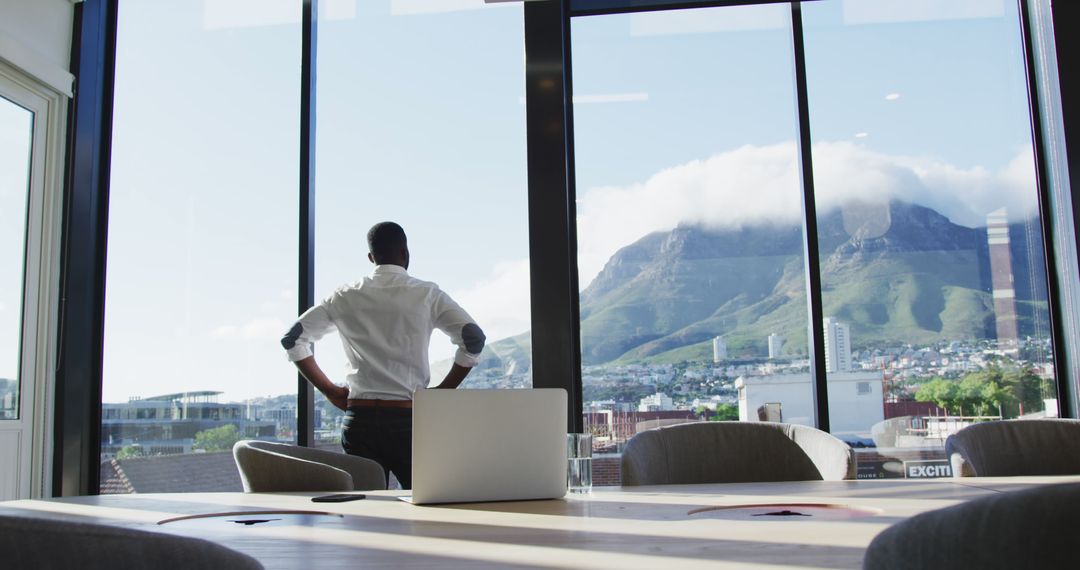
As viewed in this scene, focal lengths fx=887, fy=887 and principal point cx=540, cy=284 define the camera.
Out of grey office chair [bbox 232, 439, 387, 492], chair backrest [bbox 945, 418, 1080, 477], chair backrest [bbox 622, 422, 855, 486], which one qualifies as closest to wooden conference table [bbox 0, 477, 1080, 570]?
grey office chair [bbox 232, 439, 387, 492]

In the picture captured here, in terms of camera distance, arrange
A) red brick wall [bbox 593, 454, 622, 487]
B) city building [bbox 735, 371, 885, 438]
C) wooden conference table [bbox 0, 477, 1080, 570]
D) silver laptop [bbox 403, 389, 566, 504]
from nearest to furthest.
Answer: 1. wooden conference table [bbox 0, 477, 1080, 570]
2. silver laptop [bbox 403, 389, 566, 504]
3. city building [bbox 735, 371, 885, 438]
4. red brick wall [bbox 593, 454, 622, 487]

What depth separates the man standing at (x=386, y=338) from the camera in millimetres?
3297

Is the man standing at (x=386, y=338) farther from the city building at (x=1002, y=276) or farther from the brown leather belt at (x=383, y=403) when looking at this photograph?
the city building at (x=1002, y=276)

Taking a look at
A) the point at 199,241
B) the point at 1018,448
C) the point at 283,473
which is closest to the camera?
the point at 283,473

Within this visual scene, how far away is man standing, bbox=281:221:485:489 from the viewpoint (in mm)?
3297

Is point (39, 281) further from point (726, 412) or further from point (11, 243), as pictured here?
point (726, 412)

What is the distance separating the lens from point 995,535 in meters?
0.71

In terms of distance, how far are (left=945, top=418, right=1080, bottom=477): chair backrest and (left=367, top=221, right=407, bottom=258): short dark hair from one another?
6.83 feet

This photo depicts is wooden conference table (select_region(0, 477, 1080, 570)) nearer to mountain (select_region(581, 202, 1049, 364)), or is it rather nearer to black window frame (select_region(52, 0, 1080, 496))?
black window frame (select_region(52, 0, 1080, 496))

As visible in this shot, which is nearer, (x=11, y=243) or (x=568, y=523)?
(x=568, y=523)

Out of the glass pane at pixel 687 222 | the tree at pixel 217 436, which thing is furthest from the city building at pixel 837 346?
the tree at pixel 217 436

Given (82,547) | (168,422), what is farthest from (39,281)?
(82,547)

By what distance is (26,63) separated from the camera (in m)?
4.16

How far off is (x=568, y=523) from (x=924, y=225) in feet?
11.5
